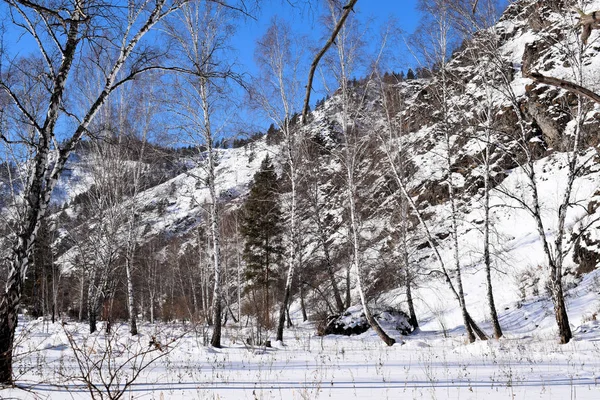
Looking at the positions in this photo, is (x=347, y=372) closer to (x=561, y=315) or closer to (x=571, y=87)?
(x=561, y=315)

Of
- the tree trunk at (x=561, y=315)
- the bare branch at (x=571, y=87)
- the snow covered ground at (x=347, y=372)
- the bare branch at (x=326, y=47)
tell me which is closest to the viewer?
the bare branch at (x=571, y=87)

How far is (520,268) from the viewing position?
17250 millimetres

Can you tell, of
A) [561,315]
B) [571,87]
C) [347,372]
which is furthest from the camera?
[561,315]

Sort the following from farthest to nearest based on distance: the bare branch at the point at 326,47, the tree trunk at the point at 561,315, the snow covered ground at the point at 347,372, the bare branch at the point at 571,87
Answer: the tree trunk at the point at 561,315 → the snow covered ground at the point at 347,372 → the bare branch at the point at 326,47 → the bare branch at the point at 571,87

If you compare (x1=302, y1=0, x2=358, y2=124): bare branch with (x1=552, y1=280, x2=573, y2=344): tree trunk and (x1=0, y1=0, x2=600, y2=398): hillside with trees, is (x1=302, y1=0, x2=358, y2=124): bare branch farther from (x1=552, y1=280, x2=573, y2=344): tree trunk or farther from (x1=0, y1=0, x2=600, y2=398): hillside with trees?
(x1=552, y1=280, x2=573, y2=344): tree trunk

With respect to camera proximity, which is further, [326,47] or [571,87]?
[326,47]

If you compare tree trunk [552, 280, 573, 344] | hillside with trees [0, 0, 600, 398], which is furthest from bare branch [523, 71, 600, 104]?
tree trunk [552, 280, 573, 344]

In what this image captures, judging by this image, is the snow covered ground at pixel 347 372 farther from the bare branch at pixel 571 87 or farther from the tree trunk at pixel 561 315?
the bare branch at pixel 571 87

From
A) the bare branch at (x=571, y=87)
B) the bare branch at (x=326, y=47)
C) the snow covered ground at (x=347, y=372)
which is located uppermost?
the bare branch at (x=326, y=47)

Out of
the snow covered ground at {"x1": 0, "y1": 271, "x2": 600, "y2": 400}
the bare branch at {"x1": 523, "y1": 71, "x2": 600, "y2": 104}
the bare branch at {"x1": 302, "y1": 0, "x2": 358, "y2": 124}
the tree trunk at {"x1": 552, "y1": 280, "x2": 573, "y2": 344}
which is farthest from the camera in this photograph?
the tree trunk at {"x1": 552, "y1": 280, "x2": 573, "y2": 344}

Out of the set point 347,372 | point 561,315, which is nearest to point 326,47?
point 347,372

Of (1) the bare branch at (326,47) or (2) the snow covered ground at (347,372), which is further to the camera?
(2) the snow covered ground at (347,372)

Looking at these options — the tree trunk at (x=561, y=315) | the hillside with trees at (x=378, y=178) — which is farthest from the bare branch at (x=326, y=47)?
the tree trunk at (x=561, y=315)

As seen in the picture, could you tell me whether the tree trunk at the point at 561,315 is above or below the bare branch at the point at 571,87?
below
